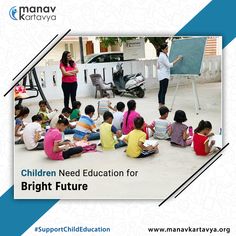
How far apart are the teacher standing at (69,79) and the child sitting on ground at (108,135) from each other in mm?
268

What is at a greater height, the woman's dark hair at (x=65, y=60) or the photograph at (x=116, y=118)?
the woman's dark hair at (x=65, y=60)

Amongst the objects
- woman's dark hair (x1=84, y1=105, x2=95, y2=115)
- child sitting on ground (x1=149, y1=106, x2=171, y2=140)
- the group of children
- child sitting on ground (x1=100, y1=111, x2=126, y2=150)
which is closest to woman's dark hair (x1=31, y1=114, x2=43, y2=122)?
the group of children

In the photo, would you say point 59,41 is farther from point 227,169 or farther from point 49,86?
point 227,169

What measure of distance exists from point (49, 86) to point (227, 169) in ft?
4.43

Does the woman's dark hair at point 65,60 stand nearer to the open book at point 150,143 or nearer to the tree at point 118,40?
the tree at point 118,40

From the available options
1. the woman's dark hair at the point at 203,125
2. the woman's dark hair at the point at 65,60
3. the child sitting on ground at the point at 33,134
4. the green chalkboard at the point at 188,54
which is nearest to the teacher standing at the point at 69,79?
the woman's dark hair at the point at 65,60

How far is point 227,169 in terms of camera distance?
261 centimetres

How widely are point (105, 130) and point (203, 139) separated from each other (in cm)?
68

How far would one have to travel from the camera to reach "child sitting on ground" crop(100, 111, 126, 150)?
2.64 m

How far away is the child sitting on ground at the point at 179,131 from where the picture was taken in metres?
2.65

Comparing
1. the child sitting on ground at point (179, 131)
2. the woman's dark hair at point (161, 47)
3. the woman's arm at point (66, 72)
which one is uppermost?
the woman's dark hair at point (161, 47)

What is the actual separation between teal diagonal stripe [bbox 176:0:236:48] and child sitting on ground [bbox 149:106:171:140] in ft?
1.76

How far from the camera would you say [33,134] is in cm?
263

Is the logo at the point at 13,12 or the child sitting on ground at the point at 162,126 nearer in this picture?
the logo at the point at 13,12
